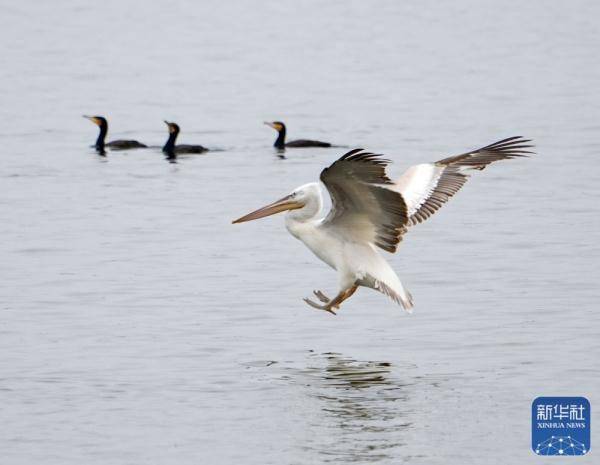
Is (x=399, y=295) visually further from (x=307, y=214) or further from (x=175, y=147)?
(x=175, y=147)

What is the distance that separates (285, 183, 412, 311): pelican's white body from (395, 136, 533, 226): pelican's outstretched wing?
1.92ft

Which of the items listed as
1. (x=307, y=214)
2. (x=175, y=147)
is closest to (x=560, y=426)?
(x=307, y=214)

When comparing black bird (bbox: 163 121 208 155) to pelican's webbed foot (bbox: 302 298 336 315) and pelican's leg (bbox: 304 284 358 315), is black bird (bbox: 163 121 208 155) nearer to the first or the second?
pelican's leg (bbox: 304 284 358 315)

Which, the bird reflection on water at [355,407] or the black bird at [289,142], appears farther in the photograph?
the black bird at [289,142]

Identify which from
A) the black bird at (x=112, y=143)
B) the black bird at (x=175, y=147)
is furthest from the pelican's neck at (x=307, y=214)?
the black bird at (x=112, y=143)

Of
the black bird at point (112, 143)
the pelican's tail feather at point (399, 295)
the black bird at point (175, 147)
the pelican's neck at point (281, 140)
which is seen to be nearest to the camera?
the pelican's tail feather at point (399, 295)

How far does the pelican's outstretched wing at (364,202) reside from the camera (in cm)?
945

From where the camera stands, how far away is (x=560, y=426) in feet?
28.3

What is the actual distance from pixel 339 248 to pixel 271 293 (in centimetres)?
219

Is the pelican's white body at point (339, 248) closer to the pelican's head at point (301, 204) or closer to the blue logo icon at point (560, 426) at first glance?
the pelican's head at point (301, 204)

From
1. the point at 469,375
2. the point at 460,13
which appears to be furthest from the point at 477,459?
the point at 460,13

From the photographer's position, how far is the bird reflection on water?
848 centimetres

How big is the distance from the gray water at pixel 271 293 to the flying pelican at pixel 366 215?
0.49 m

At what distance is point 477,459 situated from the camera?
8.27m
